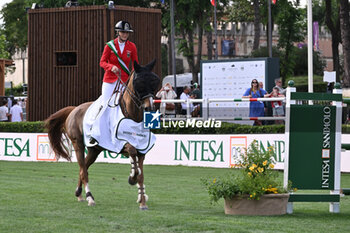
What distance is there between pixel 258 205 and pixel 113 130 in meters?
2.76

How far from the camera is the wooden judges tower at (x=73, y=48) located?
2786 cm

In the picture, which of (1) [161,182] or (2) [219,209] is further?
(1) [161,182]

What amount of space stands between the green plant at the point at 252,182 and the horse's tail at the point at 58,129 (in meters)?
4.34

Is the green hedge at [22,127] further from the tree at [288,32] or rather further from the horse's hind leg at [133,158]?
the tree at [288,32]

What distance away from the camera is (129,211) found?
1076cm

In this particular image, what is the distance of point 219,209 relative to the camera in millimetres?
11305

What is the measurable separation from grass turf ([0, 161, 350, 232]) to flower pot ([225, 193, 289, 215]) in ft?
0.84

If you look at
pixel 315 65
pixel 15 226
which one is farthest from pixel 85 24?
pixel 315 65

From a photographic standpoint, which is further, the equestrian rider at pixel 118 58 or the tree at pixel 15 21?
the tree at pixel 15 21

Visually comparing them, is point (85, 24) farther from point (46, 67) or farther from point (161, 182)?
point (161, 182)

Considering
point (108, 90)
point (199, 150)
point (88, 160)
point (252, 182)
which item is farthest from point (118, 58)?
point (199, 150)

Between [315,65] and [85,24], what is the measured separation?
131 feet

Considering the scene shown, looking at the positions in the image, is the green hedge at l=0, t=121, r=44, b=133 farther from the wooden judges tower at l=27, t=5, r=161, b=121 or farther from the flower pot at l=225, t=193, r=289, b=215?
the flower pot at l=225, t=193, r=289, b=215

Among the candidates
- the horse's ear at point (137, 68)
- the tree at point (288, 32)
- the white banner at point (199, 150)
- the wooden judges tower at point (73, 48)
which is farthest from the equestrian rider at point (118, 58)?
the tree at point (288, 32)
